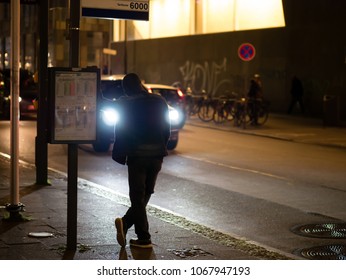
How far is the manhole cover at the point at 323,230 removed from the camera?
360 inches

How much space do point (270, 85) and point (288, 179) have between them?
64.1 feet

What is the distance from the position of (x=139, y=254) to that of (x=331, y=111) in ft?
65.6

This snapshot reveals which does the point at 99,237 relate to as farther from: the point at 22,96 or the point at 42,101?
the point at 22,96

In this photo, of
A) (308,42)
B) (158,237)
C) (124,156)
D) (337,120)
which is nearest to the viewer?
(124,156)

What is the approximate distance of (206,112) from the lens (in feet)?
94.6

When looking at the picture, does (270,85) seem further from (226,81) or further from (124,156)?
(124,156)

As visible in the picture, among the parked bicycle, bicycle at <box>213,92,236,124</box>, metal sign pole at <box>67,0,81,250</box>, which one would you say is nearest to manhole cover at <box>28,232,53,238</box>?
metal sign pole at <box>67,0,81,250</box>

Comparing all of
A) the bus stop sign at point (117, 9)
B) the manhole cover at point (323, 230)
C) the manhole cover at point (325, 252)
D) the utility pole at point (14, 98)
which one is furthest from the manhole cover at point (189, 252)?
the bus stop sign at point (117, 9)

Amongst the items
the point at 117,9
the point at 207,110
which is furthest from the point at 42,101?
the point at 207,110

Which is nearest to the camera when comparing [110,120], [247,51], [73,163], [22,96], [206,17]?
[73,163]

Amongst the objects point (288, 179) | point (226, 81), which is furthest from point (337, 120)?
point (288, 179)

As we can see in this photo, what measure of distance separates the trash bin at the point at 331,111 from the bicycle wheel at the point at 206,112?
13.8 ft

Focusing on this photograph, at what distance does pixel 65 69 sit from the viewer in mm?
7426

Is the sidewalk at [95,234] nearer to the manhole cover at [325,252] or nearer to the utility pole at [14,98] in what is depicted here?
the utility pole at [14,98]
